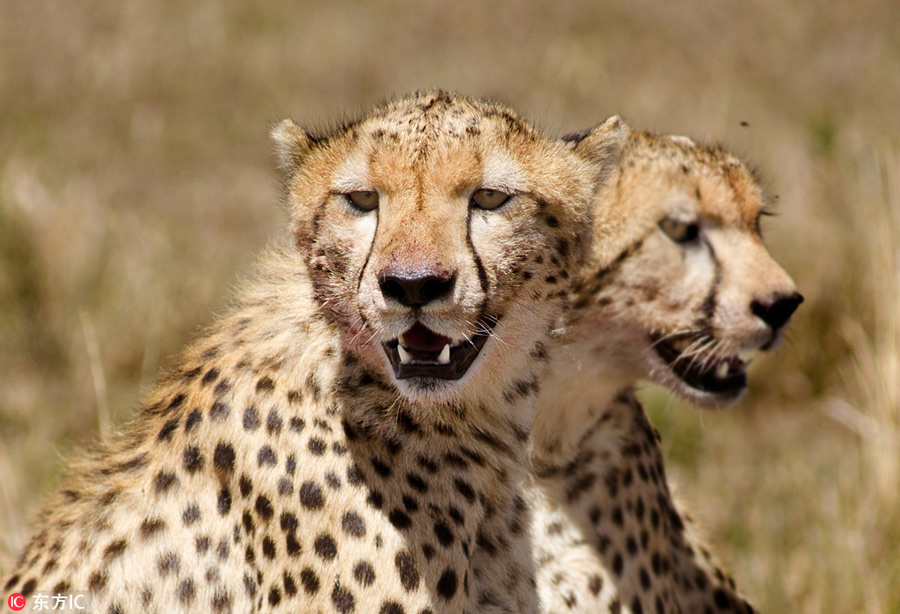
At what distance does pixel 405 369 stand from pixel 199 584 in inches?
24.9

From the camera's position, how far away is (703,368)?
3.04 meters

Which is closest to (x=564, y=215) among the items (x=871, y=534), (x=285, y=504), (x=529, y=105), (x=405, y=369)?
(x=405, y=369)

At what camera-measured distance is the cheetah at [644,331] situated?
9.42ft

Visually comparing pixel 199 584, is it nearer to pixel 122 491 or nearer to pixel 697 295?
pixel 122 491

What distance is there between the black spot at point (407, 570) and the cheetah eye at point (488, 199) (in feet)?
2.15

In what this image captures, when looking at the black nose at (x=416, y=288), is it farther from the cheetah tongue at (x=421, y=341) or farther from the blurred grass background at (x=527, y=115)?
the blurred grass background at (x=527, y=115)

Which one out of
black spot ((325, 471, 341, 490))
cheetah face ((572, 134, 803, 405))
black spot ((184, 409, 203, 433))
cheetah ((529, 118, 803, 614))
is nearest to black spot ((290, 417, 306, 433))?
black spot ((325, 471, 341, 490))

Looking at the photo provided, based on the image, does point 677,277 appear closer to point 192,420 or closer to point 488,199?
point 488,199

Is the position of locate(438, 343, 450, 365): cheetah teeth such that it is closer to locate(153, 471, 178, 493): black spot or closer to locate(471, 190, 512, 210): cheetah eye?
locate(471, 190, 512, 210): cheetah eye

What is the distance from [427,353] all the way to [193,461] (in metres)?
0.57

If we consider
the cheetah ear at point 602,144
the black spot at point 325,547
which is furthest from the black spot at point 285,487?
the cheetah ear at point 602,144

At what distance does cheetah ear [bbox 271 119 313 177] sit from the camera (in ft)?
7.80

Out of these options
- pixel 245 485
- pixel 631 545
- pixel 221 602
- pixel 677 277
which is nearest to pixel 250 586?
pixel 221 602

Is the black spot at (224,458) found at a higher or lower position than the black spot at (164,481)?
higher
